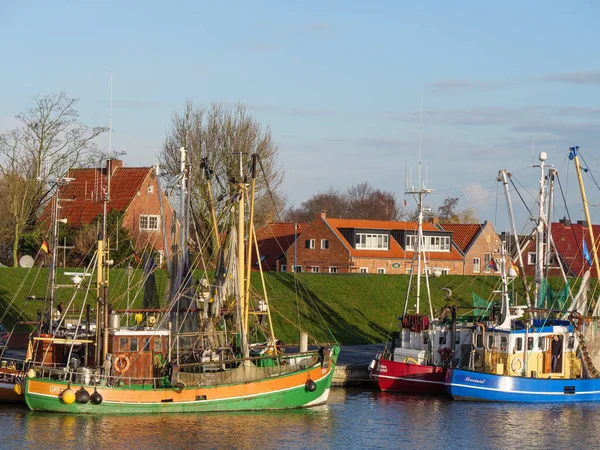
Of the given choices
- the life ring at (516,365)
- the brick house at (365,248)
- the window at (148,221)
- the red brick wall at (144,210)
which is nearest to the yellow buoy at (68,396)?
the life ring at (516,365)

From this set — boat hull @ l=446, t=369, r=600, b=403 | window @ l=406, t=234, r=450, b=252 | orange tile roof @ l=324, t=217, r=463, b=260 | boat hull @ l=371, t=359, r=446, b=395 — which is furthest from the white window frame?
boat hull @ l=446, t=369, r=600, b=403

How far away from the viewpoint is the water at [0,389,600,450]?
119 feet

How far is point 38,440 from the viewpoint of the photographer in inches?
1403

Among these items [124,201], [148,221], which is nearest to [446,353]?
[148,221]

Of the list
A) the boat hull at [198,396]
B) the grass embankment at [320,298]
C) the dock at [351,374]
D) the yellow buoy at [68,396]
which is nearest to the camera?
the yellow buoy at [68,396]

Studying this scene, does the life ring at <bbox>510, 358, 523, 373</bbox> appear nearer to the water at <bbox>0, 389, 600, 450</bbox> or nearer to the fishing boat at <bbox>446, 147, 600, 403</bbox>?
the fishing boat at <bbox>446, 147, 600, 403</bbox>

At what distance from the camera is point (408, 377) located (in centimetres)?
4781

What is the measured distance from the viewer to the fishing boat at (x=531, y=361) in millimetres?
45781

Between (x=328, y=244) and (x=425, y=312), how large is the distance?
26.7 meters

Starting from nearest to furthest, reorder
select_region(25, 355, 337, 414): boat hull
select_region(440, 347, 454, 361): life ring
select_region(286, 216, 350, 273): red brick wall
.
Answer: select_region(25, 355, 337, 414): boat hull < select_region(440, 347, 454, 361): life ring < select_region(286, 216, 350, 273): red brick wall

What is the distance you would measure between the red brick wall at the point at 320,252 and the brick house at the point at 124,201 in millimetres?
15968

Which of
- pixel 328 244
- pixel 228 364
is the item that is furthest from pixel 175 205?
pixel 328 244

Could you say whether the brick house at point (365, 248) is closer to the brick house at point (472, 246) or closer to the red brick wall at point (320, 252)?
the red brick wall at point (320, 252)

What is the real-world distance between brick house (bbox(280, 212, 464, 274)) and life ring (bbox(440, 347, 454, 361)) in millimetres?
42973
